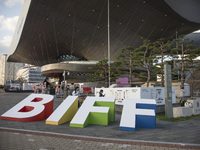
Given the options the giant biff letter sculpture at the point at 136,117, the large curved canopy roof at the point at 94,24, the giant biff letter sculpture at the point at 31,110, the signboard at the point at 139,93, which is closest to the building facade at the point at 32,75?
the large curved canopy roof at the point at 94,24

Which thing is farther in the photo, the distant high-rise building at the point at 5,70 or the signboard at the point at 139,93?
the distant high-rise building at the point at 5,70

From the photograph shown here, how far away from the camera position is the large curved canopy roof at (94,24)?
3334 centimetres

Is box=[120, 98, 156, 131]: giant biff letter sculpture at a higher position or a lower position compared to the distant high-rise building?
lower

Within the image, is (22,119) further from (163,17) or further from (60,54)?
(60,54)

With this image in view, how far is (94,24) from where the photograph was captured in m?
39.1

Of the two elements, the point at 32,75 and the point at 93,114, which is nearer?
the point at 93,114

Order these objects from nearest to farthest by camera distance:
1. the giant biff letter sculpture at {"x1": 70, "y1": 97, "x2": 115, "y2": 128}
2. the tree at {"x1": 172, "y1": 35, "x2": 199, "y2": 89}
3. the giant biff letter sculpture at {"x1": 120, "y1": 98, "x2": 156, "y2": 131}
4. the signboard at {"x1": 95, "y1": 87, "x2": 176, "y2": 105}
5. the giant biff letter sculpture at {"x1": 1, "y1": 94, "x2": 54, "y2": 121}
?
the giant biff letter sculpture at {"x1": 120, "y1": 98, "x2": 156, "y2": 131}
the giant biff letter sculpture at {"x1": 70, "y1": 97, "x2": 115, "y2": 128}
the giant biff letter sculpture at {"x1": 1, "y1": 94, "x2": 54, "y2": 121}
the signboard at {"x1": 95, "y1": 87, "x2": 176, "y2": 105}
the tree at {"x1": 172, "y1": 35, "x2": 199, "y2": 89}

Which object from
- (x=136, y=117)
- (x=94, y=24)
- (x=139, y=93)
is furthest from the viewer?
(x=94, y=24)

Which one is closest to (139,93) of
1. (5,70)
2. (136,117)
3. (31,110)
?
(136,117)

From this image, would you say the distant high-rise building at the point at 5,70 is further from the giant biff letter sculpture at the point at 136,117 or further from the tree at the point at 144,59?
the giant biff letter sculpture at the point at 136,117

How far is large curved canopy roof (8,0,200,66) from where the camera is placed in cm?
3334

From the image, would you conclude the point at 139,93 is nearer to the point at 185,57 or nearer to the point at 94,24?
the point at 185,57

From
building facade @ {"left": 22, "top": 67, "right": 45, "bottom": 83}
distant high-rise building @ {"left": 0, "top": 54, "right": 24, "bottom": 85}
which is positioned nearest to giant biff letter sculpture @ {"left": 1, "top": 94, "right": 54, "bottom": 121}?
building facade @ {"left": 22, "top": 67, "right": 45, "bottom": 83}

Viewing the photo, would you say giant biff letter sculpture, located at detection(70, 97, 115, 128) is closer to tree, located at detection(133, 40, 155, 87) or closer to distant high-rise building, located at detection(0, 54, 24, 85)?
tree, located at detection(133, 40, 155, 87)
